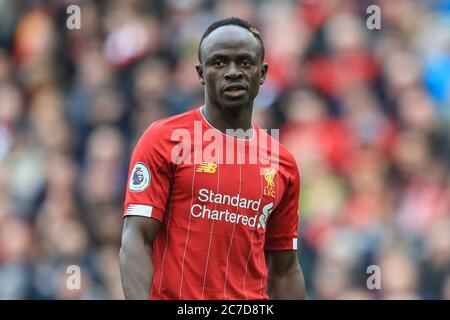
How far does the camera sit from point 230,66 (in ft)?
18.0

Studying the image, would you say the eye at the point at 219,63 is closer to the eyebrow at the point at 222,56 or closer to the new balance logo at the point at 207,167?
the eyebrow at the point at 222,56

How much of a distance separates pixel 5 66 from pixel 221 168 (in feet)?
21.4

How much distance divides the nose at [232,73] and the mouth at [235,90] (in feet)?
0.14

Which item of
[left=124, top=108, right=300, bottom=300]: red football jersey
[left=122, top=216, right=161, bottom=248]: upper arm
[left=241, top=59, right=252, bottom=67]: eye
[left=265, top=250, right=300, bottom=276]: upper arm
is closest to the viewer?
[left=122, top=216, right=161, bottom=248]: upper arm

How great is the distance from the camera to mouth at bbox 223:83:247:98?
5508 mm

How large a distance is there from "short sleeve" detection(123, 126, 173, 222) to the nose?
427mm

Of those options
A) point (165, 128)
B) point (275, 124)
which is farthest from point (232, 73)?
point (275, 124)

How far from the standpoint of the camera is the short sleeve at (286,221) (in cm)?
588

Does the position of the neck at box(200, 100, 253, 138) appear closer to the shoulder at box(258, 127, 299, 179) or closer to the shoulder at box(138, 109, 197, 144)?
the shoulder at box(138, 109, 197, 144)

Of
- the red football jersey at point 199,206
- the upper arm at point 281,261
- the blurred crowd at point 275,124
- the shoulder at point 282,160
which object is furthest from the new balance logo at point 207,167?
the blurred crowd at point 275,124

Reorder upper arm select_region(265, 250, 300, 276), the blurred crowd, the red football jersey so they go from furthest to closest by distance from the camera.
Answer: the blurred crowd → upper arm select_region(265, 250, 300, 276) → the red football jersey

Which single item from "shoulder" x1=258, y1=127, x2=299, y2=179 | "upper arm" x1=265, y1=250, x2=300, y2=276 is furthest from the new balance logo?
"upper arm" x1=265, y1=250, x2=300, y2=276

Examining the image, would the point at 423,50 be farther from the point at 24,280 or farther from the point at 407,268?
the point at 24,280
